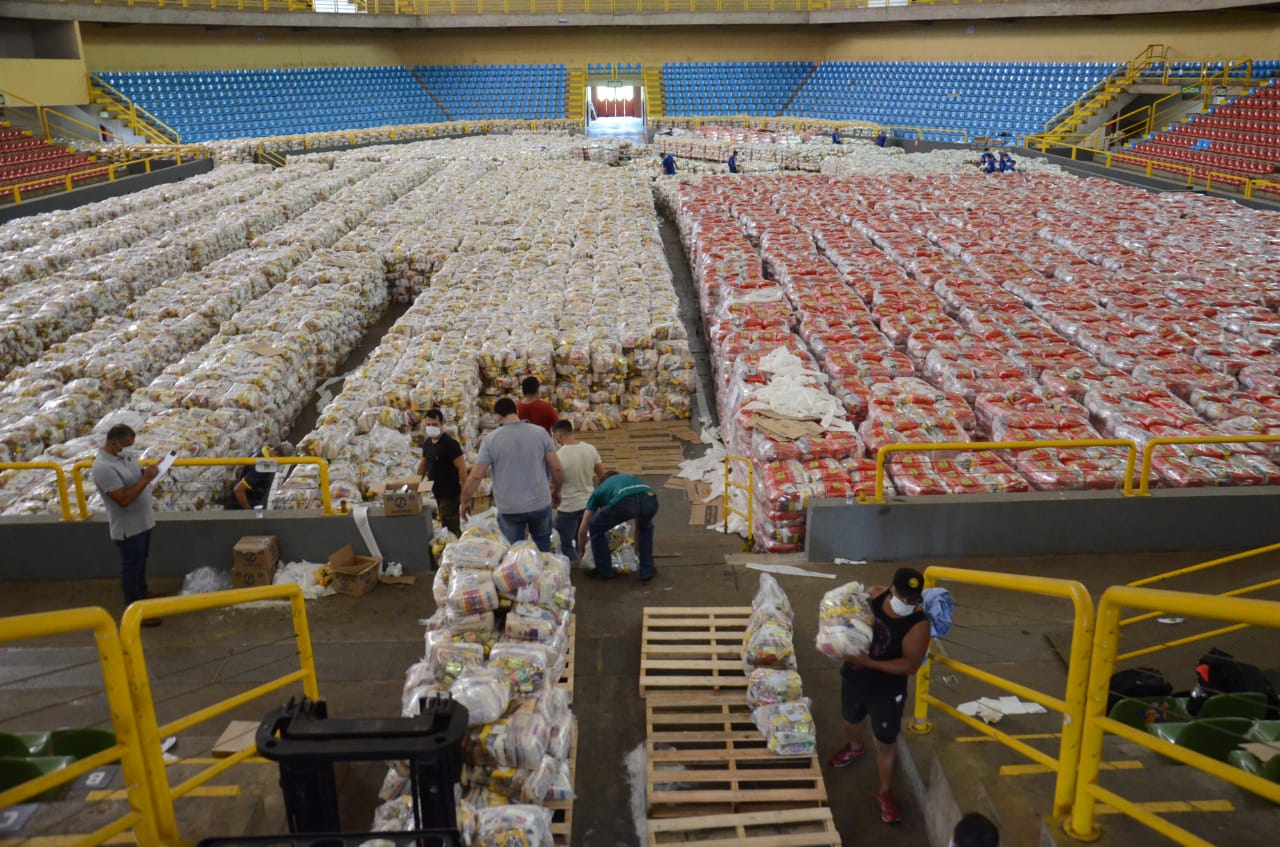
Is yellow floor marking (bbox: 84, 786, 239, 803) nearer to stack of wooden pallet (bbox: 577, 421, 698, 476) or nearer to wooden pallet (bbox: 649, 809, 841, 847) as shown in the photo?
wooden pallet (bbox: 649, 809, 841, 847)

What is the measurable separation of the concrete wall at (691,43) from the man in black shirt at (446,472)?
32.8 metres

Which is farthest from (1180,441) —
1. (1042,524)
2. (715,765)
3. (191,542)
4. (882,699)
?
(191,542)

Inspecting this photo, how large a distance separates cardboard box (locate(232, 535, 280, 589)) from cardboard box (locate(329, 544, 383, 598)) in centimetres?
45

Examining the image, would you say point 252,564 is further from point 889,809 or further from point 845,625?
point 889,809

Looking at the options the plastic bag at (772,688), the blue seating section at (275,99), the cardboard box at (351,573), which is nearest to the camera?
the plastic bag at (772,688)

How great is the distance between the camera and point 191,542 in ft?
23.2

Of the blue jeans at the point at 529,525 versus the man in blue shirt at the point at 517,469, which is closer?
the man in blue shirt at the point at 517,469

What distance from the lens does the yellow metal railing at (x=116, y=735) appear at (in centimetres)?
271

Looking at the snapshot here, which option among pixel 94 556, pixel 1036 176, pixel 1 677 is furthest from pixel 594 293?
pixel 1036 176

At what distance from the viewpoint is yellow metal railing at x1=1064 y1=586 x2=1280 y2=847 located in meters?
2.71

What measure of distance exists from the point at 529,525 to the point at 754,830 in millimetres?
2791

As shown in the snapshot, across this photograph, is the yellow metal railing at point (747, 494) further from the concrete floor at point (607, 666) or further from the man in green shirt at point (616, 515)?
the man in green shirt at point (616, 515)

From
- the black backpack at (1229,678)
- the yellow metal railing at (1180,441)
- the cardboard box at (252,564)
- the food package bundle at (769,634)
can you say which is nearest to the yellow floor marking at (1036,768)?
the black backpack at (1229,678)

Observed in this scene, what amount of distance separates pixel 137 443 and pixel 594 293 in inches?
249
